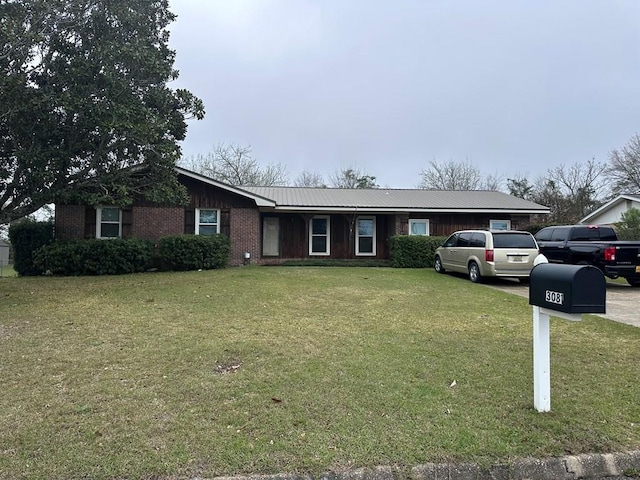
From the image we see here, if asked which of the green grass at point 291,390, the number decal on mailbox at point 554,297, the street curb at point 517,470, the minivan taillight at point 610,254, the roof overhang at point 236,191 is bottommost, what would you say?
the street curb at point 517,470

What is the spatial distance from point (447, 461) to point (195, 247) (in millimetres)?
13146

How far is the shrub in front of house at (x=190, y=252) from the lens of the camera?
14.8m

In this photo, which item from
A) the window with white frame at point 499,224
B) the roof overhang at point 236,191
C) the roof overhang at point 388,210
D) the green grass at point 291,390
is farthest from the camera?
the window with white frame at point 499,224

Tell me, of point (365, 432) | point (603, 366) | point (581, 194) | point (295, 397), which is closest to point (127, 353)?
point (295, 397)

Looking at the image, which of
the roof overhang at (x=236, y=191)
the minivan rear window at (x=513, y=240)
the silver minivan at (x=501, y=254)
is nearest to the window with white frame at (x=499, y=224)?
the silver minivan at (x=501, y=254)

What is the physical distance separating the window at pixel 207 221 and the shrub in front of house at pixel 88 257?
9.79ft

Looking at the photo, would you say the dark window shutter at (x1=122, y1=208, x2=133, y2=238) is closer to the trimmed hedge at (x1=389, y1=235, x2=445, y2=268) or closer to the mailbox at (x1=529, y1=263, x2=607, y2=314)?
the trimmed hedge at (x1=389, y1=235, x2=445, y2=268)

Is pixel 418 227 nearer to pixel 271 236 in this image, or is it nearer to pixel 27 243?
pixel 271 236

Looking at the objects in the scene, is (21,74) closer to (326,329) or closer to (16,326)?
(16,326)

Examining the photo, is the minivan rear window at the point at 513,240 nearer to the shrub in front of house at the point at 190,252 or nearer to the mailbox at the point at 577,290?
the mailbox at the point at 577,290

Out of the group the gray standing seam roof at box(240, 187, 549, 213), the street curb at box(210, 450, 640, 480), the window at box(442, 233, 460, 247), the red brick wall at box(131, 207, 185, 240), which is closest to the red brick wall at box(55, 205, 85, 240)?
the red brick wall at box(131, 207, 185, 240)

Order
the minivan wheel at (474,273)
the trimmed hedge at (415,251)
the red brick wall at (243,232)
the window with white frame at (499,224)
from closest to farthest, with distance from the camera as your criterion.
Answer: the minivan wheel at (474,273) < the red brick wall at (243,232) < the trimmed hedge at (415,251) < the window with white frame at (499,224)

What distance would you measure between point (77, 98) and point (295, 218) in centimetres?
1048

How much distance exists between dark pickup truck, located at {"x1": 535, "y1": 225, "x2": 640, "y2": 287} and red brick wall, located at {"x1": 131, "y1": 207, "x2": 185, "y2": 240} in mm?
13196
